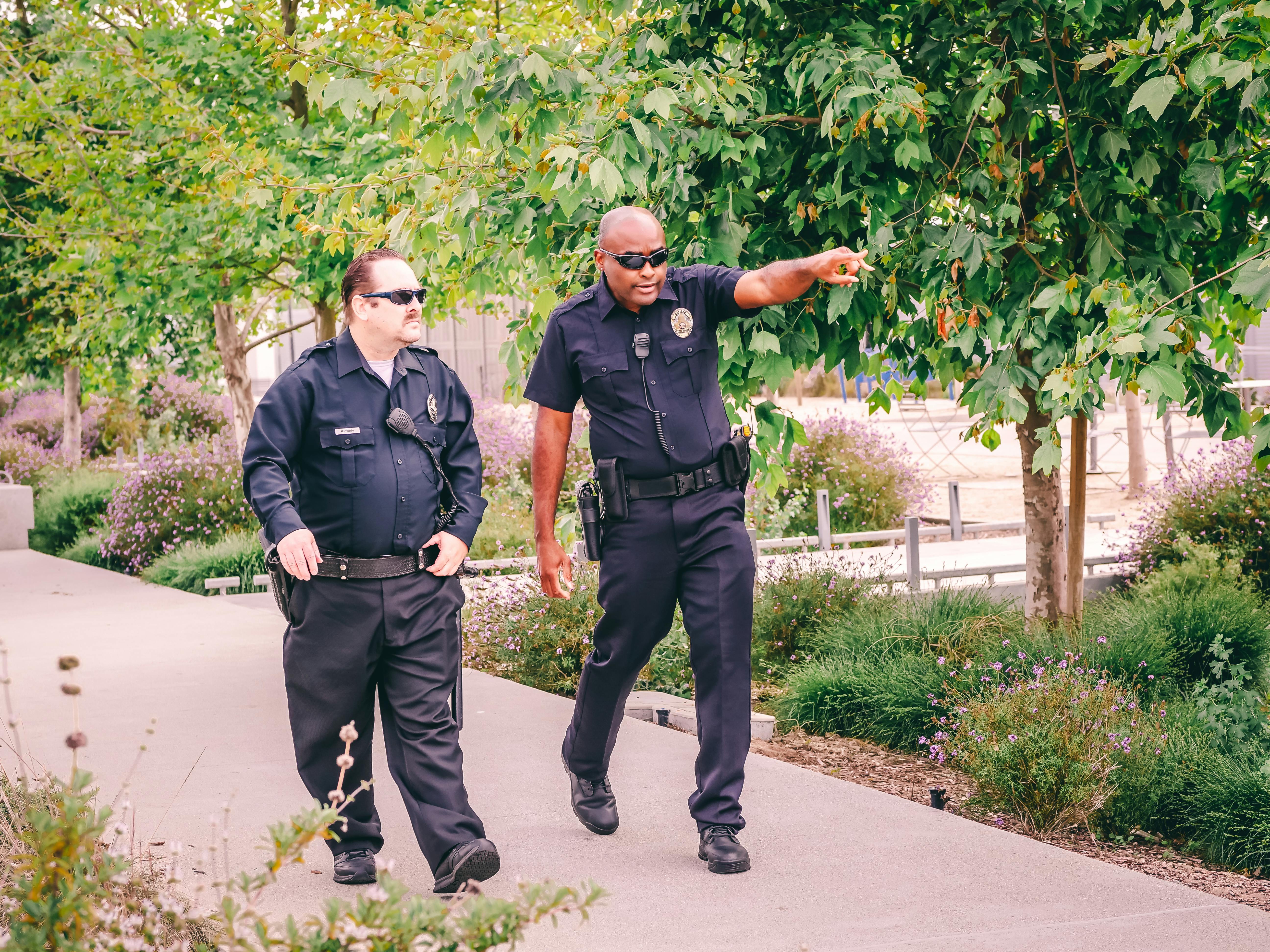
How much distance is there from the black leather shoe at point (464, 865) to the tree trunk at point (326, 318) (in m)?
9.03

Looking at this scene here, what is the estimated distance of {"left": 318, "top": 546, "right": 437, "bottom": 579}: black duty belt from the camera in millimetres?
3732

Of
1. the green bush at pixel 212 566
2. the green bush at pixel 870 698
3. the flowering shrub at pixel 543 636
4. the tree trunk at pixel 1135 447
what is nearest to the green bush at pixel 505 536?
the green bush at pixel 212 566

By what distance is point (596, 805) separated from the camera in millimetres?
4430

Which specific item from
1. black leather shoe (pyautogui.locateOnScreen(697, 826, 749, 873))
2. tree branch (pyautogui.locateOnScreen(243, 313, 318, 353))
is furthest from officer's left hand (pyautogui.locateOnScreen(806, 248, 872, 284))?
tree branch (pyautogui.locateOnScreen(243, 313, 318, 353))

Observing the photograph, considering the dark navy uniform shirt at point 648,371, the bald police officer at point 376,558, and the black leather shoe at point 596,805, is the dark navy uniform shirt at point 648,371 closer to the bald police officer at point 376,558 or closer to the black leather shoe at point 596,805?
the bald police officer at point 376,558

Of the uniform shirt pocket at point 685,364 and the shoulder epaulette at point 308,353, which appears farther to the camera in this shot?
the uniform shirt pocket at point 685,364

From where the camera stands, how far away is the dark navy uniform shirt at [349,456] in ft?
12.2

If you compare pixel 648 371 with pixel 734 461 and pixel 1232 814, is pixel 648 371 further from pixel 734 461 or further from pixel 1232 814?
pixel 1232 814

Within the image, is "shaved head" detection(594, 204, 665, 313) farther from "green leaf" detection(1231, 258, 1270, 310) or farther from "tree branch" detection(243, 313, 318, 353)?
"tree branch" detection(243, 313, 318, 353)

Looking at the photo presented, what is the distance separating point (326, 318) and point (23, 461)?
29.7ft

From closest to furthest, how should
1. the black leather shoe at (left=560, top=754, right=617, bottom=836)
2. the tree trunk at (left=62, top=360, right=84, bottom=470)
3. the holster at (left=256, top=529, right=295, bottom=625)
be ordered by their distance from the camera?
the holster at (left=256, top=529, right=295, bottom=625) < the black leather shoe at (left=560, top=754, right=617, bottom=836) < the tree trunk at (left=62, top=360, right=84, bottom=470)

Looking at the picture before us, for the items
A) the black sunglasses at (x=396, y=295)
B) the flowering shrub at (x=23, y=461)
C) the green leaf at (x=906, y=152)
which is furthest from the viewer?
the flowering shrub at (x=23, y=461)

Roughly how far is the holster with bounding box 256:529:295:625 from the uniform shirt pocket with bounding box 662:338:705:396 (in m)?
1.26

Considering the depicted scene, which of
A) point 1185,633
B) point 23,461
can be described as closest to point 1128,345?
point 1185,633
